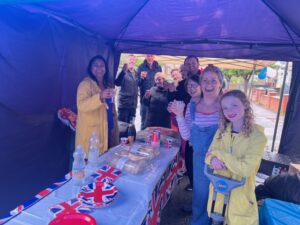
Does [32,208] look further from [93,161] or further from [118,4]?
[118,4]

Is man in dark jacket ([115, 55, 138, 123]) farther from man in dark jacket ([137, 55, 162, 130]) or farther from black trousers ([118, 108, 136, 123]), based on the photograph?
man in dark jacket ([137, 55, 162, 130])

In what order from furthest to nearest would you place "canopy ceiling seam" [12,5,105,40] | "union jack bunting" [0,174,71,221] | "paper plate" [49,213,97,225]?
"canopy ceiling seam" [12,5,105,40] < "union jack bunting" [0,174,71,221] < "paper plate" [49,213,97,225]

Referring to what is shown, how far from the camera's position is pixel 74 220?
1.20 meters

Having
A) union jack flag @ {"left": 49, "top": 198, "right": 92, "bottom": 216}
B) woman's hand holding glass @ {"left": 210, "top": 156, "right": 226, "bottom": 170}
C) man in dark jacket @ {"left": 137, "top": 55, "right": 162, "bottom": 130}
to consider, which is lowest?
union jack flag @ {"left": 49, "top": 198, "right": 92, "bottom": 216}

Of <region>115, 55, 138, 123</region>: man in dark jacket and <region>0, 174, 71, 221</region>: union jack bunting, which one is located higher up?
<region>115, 55, 138, 123</region>: man in dark jacket

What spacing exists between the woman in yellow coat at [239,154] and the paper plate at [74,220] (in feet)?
2.85

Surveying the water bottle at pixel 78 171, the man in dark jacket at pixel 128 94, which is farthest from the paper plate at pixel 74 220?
the man in dark jacket at pixel 128 94

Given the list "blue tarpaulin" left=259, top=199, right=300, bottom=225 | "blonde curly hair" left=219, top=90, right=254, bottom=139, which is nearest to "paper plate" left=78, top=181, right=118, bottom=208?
"blonde curly hair" left=219, top=90, right=254, bottom=139

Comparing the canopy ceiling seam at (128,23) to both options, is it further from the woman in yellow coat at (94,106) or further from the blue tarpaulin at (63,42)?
the woman in yellow coat at (94,106)

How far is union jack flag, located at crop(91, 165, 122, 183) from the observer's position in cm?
172

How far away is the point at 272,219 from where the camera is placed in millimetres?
1782

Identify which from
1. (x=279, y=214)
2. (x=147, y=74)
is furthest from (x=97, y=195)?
(x=147, y=74)

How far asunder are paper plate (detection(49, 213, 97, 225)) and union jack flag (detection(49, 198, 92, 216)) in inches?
3.1

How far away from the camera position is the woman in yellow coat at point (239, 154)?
156 cm
